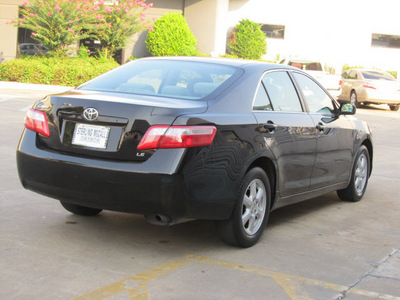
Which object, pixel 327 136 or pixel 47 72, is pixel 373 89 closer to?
pixel 47 72

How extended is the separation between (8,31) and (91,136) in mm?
26023

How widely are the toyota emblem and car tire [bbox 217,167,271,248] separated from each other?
122 centimetres

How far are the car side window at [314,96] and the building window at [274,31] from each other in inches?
1029

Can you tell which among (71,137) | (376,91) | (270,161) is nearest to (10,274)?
(71,137)

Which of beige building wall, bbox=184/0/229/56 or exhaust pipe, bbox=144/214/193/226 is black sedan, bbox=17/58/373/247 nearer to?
exhaust pipe, bbox=144/214/193/226

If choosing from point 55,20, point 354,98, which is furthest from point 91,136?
point 354,98

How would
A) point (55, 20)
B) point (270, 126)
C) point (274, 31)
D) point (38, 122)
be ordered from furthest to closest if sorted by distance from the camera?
point (274, 31) → point (55, 20) → point (270, 126) → point (38, 122)

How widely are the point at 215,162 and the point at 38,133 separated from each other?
1419 mm

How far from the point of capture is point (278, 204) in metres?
5.85

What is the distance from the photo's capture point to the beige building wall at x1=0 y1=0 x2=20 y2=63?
29203mm

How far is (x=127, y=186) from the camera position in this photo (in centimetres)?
468

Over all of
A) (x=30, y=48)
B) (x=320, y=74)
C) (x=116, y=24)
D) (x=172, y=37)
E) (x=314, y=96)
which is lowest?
(x=314, y=96)

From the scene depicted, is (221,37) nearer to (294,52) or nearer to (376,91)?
(294,52)

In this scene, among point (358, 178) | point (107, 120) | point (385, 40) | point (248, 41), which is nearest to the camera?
point (107, 120)
